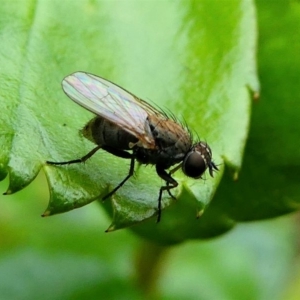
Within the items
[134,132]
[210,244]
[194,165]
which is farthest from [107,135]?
[210,244]

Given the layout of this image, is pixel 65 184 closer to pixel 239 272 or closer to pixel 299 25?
pixel 299 25

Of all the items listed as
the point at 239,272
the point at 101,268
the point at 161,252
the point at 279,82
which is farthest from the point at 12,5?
the point at 239,272

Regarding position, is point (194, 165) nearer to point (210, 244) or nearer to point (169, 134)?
point (169, 134)

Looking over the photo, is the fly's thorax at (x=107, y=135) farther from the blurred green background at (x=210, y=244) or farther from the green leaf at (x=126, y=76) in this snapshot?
the blurred green background at (x=210, y=244)

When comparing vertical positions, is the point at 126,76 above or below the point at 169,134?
above

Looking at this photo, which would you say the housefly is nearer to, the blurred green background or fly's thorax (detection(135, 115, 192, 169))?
fly's thorax (detection(135, 115, 192, 169))

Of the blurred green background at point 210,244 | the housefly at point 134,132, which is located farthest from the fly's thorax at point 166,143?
the blurred green background at point 210,244

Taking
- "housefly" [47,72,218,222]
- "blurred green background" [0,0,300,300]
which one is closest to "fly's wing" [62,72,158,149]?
"housefly" [47,72,218,222]

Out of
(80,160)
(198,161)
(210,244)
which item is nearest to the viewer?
(80,160)
